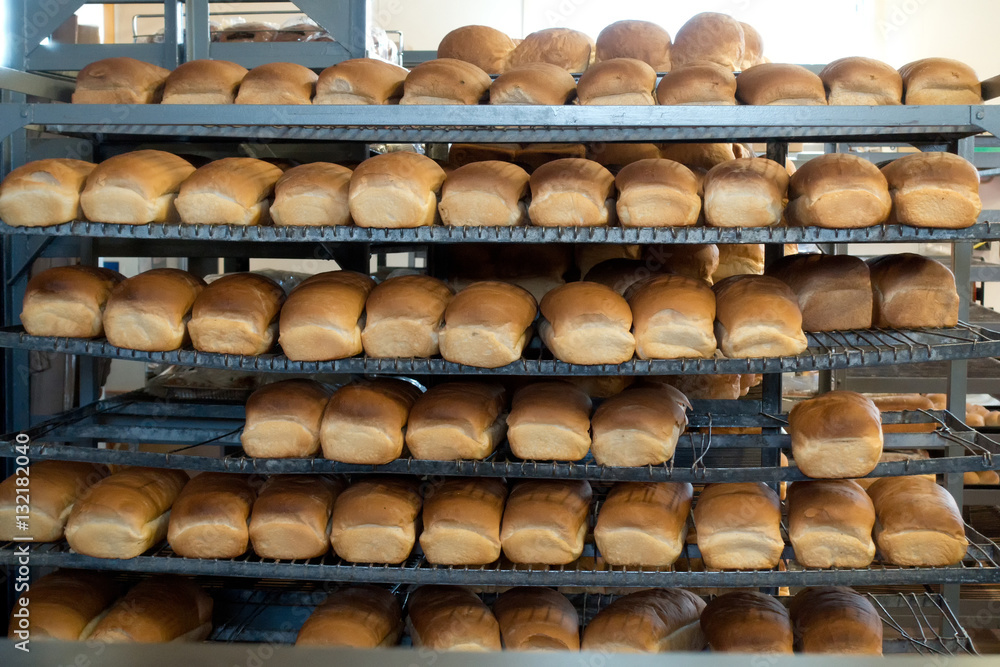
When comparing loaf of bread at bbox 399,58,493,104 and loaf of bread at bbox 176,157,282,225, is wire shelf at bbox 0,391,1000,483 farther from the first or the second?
loaf of bread at bbox 399,58,493,104

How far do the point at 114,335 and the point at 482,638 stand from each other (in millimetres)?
1444

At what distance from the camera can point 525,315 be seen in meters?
2.31

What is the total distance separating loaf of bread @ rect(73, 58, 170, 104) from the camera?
2443 millimetres

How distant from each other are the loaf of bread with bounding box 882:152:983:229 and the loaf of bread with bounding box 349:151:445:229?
136 cm

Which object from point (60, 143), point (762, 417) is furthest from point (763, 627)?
point (60, 143)

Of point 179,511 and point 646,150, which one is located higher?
point 646,150

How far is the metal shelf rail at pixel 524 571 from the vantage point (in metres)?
2.22

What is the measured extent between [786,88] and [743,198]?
0.38 metres

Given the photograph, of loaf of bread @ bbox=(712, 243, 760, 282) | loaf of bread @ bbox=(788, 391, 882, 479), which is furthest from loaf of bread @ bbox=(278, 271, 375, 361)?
loaf of bread @ bbox=(712, 243, 760, 282)

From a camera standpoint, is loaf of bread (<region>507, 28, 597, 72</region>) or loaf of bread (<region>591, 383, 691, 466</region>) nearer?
loaf of bread (<region>591, 383, 691, 466</region>)

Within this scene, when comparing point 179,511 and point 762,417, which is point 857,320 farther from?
point 179,511

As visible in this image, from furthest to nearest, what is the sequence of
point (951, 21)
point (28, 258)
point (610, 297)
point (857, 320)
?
point (951, 21) → point (28, 258) → point (857, 320) → point (610, 297)

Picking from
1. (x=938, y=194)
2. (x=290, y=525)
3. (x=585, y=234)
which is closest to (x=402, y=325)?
(x=585, y=234)

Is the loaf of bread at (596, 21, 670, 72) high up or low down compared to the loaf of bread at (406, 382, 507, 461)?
up
